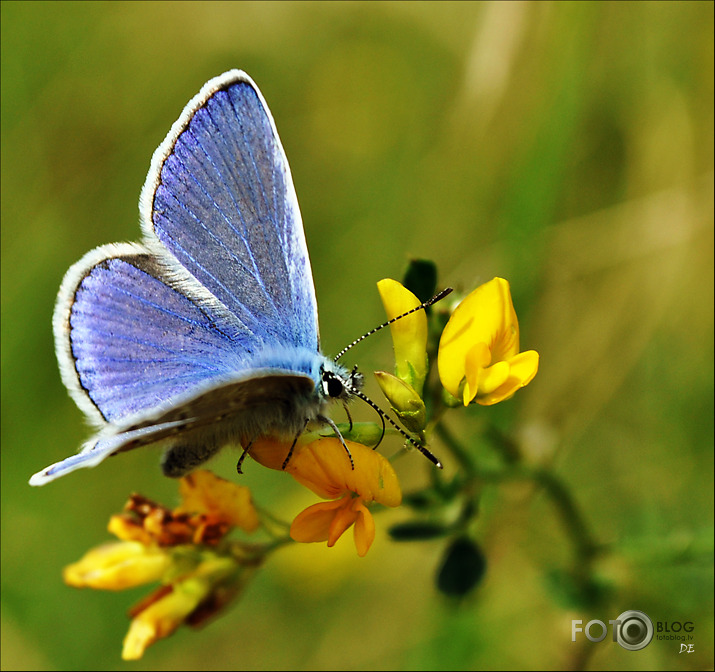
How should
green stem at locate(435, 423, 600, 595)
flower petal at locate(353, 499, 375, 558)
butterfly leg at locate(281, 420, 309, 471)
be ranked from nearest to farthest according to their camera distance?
flower petal at locate(353, 499, 375, 558) → butterfly leg at locate(281, 420, 309, 471) → green stem at locate(435, 423, 600, 595)

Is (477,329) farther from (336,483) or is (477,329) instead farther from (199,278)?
(199,278)

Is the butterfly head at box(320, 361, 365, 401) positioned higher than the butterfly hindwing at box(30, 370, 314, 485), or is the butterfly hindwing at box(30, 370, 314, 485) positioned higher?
the butterfly hindwing at box(30, 370, 314, 485)

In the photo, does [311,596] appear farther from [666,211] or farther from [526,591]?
[666,211]

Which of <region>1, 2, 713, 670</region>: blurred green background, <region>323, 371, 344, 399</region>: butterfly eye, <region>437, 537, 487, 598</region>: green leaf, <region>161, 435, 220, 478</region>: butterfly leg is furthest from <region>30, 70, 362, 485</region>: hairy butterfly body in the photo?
<region>1, 2, 713, 670</region>: blurred green background

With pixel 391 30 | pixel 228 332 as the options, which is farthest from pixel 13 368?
pixel 391 30

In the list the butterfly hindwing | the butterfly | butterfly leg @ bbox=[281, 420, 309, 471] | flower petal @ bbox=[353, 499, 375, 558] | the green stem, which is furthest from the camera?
the green stem

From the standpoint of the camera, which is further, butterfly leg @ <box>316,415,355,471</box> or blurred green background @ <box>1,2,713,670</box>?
blurred green background @ <box>1,2,713,670</box>

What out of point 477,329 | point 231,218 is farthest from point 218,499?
point 477,329

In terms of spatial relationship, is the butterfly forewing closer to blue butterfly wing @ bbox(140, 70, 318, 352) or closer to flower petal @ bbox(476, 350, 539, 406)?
blue butterfly wing @ bbox(140, 70, 318, 352)

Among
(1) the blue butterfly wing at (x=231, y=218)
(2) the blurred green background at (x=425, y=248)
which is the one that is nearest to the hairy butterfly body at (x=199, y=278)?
(1) the blue butterfly wing at (x=231, y=218)
